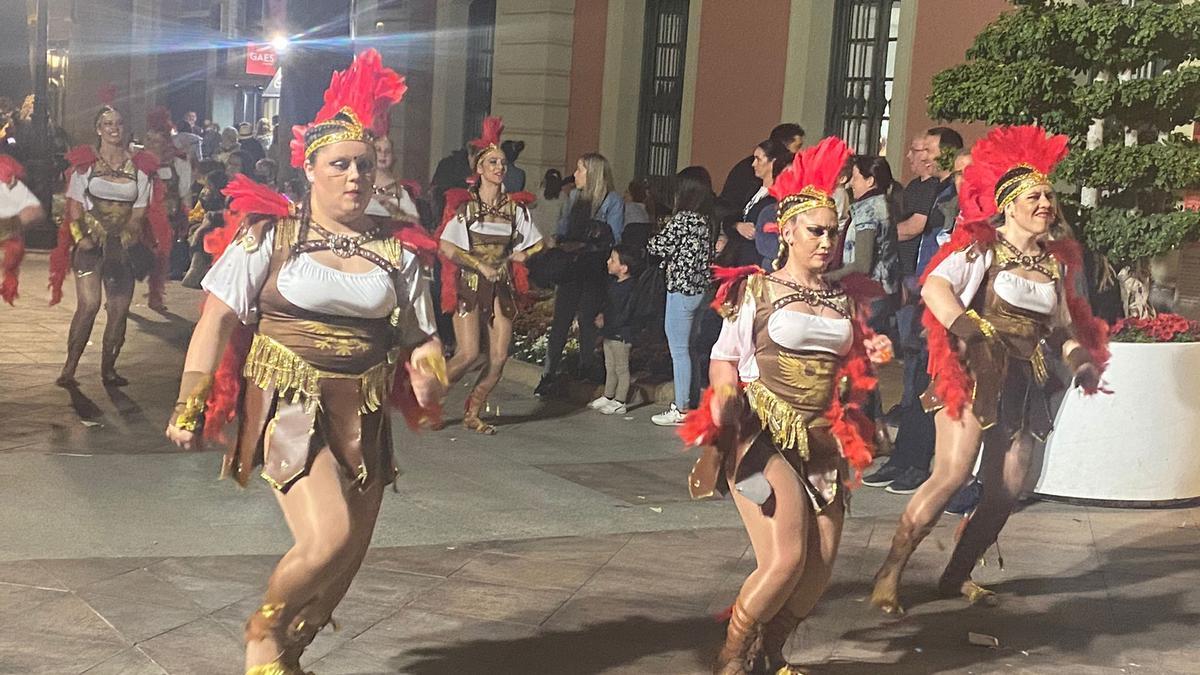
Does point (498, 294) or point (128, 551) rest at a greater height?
point (498, 294)

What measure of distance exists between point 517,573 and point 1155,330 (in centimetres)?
430

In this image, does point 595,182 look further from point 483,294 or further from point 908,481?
point 908,481

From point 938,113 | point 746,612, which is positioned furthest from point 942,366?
point 938,113

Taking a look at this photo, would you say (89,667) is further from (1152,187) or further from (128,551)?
(1152,187)

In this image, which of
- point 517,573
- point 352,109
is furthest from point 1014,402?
point 352,109

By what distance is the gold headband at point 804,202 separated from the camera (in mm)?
5867

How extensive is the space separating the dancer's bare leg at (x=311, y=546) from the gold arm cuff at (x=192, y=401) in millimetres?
361

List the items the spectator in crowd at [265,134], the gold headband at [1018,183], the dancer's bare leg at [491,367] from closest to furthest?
the gold headband at [1018,183] < the dancer's bare leg at [491,367] < the spectator in crowd at [265,134]

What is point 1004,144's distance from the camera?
705cm

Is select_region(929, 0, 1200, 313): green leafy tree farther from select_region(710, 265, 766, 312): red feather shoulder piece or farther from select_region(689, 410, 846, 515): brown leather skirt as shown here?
select_region(689, 410, 846, 515): brown leather skirt

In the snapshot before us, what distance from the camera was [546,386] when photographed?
12.6 m

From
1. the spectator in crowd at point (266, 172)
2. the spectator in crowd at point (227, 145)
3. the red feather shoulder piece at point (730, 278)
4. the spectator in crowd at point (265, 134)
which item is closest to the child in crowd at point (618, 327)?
the red feather shoulder piece at point (730, 278)

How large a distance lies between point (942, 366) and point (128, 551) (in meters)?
3.69

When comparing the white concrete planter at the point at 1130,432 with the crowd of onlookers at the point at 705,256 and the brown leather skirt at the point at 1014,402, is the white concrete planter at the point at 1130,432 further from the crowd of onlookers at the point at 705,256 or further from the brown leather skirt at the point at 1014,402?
the brown leather skirt at the point at 1014,402
